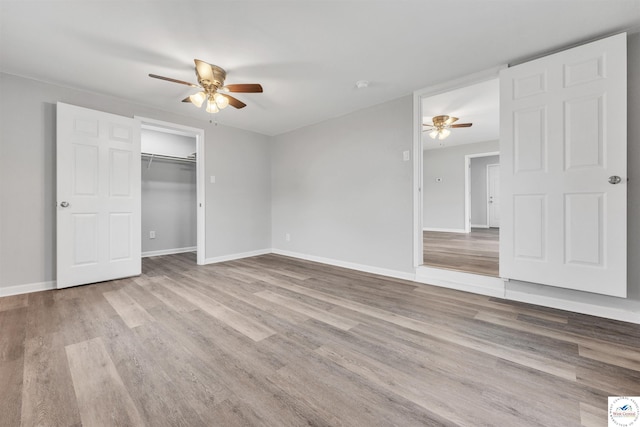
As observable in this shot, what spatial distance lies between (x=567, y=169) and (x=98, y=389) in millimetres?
3512

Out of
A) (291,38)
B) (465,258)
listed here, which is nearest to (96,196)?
(291,38)

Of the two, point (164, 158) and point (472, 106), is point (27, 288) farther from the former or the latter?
point (472, 106)

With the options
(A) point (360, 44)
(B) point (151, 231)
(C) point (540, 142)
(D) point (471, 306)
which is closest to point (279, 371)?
(D) point (471, 306)

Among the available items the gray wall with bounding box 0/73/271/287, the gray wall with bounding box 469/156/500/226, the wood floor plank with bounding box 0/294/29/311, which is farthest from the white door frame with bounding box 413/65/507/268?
the gray wall with bounding box 469/156/500/226

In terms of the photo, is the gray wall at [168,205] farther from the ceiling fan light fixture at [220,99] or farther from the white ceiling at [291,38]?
the ceiling fan light fixture at [220,99]

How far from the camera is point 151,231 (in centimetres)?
486

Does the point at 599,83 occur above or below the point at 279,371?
above

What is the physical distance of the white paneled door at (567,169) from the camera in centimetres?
193

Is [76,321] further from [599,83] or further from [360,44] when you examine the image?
[599,83]

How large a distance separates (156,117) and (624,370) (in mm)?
5017

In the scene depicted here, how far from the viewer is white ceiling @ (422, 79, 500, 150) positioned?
11.3 feet

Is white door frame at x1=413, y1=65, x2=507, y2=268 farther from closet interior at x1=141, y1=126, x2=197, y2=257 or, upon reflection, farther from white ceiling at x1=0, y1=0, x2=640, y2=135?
closet interior at x1=141, y1=126, x2=197, y2=257

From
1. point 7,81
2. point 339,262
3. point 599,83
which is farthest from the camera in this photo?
point 339,262

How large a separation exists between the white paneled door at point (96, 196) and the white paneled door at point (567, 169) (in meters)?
4.32
